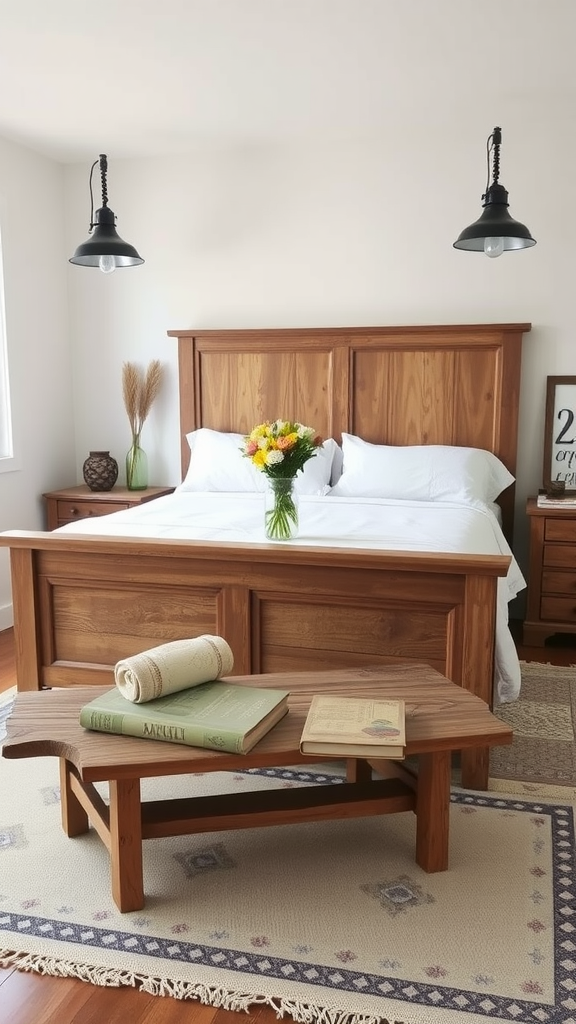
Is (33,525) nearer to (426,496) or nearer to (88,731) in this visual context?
(426,496)

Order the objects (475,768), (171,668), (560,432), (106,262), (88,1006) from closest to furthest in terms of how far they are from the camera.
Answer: (88,1006) → (171,668) → (475,768) → (106,262) → (560,432)

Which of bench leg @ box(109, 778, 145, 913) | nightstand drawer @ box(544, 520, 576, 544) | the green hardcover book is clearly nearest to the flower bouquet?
the green hardcover book

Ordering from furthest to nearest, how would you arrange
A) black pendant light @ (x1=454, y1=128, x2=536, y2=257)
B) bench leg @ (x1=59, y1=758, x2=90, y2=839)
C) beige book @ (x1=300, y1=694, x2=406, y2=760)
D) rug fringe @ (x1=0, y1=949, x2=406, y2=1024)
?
1. black pendant light @ (x1=454, y1=128, x2=536, y2=257)
2. bench leg @ (x1=59, y1=758, x2=90, y2=839)
3. beige book @ (x1=300, y1=694, x2=406, y2=760)
4. rug fringe @ (x1=0, y1=949, x2=406, y2=1024)

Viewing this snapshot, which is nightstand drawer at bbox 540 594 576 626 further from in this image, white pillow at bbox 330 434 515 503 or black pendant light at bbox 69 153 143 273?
black pendant light at bbox 69 153 143 273

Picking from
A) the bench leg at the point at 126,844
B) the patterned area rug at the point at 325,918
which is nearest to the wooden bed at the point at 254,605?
the patterned area rug at the point at 325,918

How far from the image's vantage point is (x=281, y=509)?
9.20 feet

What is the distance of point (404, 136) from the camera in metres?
4.26

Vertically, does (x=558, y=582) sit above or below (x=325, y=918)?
above

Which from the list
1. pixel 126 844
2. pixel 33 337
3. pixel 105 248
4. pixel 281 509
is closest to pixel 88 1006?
pixel 126 844

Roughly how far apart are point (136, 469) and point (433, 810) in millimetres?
3179

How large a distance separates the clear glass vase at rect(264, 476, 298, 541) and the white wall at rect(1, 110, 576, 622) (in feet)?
6.29

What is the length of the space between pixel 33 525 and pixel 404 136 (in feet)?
9.52

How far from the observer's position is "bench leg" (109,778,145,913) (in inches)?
69.9

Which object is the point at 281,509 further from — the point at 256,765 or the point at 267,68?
the point at 267,68
